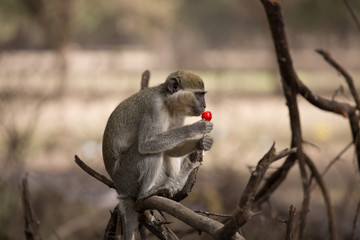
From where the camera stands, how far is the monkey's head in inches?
132

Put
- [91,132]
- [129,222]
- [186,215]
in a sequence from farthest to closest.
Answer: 1. [91,132]
2. [129,222]
3. [186,215]

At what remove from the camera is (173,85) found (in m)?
3.42

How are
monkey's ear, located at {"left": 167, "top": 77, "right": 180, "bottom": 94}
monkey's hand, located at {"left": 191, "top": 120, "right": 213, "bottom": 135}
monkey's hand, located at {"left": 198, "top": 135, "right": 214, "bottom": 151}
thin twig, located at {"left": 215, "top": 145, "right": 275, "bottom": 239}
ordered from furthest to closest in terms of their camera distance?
monkey's ear, located at {"left": 167, "top": 77, "right": 180, "bottom": 94}
monkey's hand, located at {"left": 191, "top": 120, "right": 213, "bottom": 135}
monkey's hand, located at {"left": 198, "top": 135, "right": 214, "bottom": 151}
thin twig, located at {"left": 215, "top": 145, "right": 275, "bottom": 239}

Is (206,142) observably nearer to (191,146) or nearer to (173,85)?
(191,146)

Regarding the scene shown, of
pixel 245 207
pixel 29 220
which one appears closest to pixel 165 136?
pixel 29 220

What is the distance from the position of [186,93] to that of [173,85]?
0.12 meters

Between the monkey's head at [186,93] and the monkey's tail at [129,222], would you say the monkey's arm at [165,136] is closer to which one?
the monkey's head at [186,93]

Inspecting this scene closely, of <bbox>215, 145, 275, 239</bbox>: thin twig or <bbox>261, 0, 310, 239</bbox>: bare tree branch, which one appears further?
<bbox>261, 0, 310, 239</bbox>: bare tree branch

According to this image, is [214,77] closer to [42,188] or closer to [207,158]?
[207,158]

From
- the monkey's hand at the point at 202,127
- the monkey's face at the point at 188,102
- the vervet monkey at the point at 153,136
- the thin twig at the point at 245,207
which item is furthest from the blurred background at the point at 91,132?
the thin twig at the point at 245,207

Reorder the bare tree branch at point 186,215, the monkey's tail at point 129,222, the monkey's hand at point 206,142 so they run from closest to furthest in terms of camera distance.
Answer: the bare tree branch at point 186,215, the monkey's tail at point 129,222, the monkey's hand at point 206,142

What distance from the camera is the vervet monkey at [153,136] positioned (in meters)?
3.35

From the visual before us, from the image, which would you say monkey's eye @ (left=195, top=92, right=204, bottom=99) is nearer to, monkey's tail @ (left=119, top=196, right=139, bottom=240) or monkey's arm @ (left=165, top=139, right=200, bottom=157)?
monkey's arm @ (left=165, top=139, right=200, bottom=157)

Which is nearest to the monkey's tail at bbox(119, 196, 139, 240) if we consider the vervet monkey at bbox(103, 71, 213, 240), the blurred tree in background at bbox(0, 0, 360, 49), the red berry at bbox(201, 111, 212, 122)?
the vervet monkey at bbox(103, 71, 213, 240)
